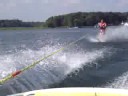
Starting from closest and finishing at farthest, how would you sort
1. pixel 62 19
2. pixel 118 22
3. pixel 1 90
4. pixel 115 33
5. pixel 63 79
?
Answer: pixel 1 90 < pixel 63 79 < pixel 115 33 < pixel 118 22 < pixel 62 19

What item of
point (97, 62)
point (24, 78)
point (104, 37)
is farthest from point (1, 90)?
point (104, 37)

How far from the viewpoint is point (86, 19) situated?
271 ft

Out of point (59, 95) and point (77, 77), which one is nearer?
point (59, 95)

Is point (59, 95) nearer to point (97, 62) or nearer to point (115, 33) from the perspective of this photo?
point (97, 62)

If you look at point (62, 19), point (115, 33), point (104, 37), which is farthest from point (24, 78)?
point (62, 19)

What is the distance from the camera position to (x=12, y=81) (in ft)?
28.7

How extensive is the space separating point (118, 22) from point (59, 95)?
6470cm

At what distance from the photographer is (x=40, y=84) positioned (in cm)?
874

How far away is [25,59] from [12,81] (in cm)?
435

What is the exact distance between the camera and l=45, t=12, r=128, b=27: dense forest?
6631 centimetres

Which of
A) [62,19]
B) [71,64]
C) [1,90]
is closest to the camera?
[1,90]

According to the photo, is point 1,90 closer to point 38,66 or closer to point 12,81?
point 12,81

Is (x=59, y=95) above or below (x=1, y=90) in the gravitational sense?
above

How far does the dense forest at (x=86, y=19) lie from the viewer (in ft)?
218
